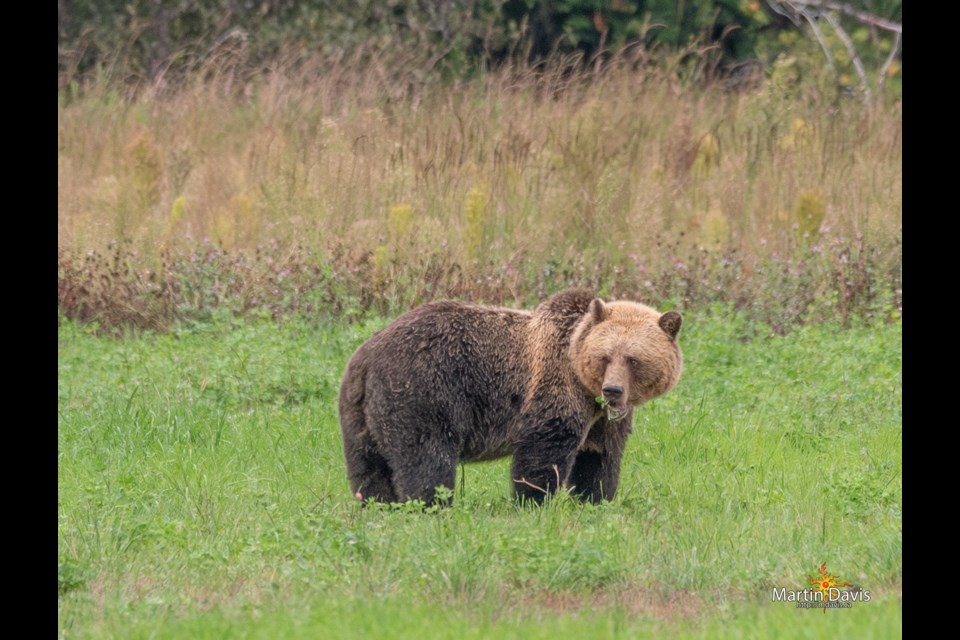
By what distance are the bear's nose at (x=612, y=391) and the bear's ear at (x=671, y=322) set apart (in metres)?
0.61

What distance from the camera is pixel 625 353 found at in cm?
693

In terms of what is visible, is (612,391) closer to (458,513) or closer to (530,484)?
(530,484)

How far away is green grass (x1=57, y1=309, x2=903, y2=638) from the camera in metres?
5.08

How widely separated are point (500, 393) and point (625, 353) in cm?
70

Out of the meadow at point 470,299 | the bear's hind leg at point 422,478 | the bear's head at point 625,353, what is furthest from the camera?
the bear's head at point 625,353

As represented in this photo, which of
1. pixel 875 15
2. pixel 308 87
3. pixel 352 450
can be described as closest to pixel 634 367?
pixel 352 450

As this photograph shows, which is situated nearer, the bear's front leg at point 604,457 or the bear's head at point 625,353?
the bear's head at point 625,353

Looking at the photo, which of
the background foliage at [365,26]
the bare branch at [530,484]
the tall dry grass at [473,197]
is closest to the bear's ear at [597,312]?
the bare branch at [530,484]

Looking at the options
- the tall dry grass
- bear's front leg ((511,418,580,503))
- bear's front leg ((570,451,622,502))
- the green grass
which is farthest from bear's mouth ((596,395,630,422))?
the tall dry grass

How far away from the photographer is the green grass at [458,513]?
508cm

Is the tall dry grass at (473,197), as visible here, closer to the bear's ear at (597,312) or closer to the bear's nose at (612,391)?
the bear's ear at (597,312)

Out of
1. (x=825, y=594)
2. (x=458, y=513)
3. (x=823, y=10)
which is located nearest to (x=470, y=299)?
(x=458, y=513)

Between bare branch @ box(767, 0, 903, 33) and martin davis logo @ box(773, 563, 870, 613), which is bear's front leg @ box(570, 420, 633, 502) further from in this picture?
bare branch @ box(767, 0, 903, 33)

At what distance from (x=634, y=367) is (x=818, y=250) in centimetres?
536
